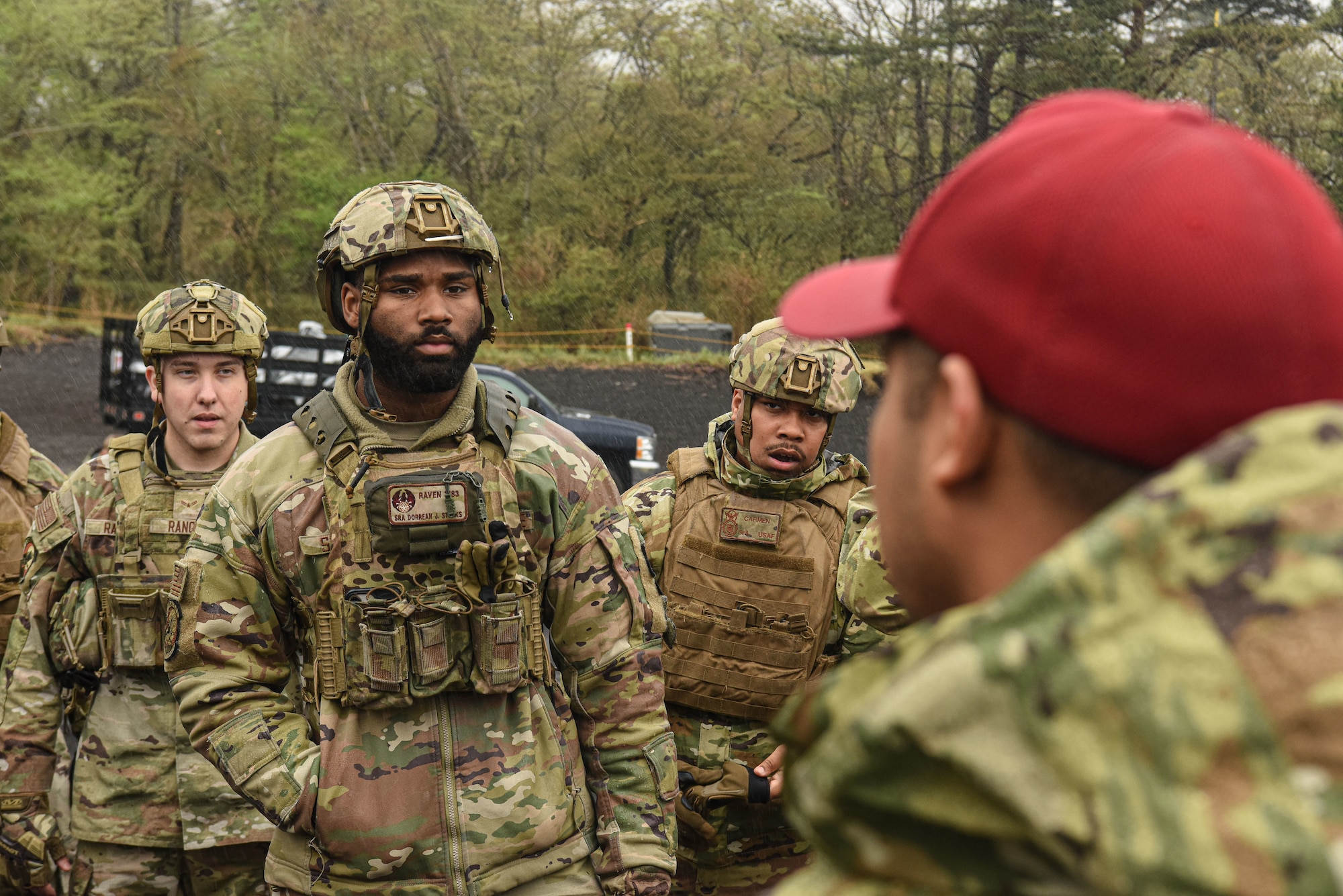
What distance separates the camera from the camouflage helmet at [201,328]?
480cm

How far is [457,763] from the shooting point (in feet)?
10.3

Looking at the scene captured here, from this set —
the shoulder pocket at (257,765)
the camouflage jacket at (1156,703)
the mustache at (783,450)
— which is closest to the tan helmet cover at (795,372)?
the mustache at (783,450)

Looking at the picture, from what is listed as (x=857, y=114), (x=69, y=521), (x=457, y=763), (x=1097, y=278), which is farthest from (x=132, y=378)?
(x=857, y=114)

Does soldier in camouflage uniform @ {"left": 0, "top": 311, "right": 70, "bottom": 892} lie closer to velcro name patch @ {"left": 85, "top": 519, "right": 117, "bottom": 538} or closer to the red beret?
velcro name patch @ {"left": 85, "top": 519, "right": 117, "bottom": 538}

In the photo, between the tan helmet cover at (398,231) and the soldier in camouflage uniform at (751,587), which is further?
the soldier in camouflage uniform at (751,587)

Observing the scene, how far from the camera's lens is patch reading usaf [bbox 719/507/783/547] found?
15.3 ft

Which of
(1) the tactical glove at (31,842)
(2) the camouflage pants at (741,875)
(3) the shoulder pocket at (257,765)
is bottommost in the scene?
(2) the camouflage pants at (741,875)

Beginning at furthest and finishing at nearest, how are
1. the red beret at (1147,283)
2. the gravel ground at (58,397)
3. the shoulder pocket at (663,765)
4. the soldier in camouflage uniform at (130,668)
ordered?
the gravel ground at (58,397)
the soldier in camouflage uniform at (130,668)
the shoulder pocket at (663,765)
the red beret at (1147,283)

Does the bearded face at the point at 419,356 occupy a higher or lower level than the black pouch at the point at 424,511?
higher

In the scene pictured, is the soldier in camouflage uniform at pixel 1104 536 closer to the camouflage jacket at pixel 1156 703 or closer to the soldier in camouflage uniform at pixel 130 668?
the camouflage jacket at pixel 1156 703

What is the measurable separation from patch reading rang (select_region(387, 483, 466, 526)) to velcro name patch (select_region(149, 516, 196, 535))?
1.86 m

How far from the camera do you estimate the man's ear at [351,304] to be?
11.2ft

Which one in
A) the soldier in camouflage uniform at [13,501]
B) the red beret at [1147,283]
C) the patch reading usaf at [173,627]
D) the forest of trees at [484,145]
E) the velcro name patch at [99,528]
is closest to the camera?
the red beret at [1147,283]

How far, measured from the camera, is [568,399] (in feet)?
68.9
